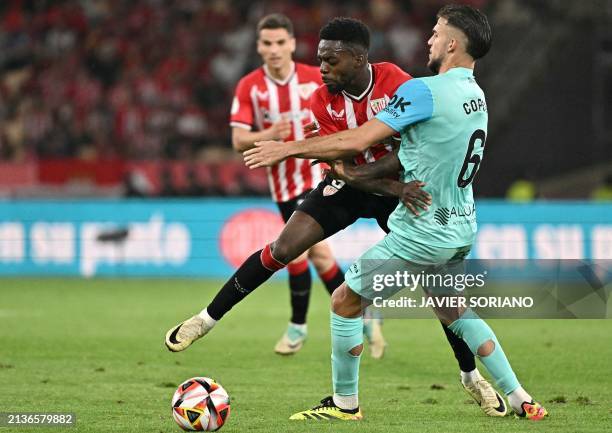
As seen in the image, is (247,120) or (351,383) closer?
(351,383)

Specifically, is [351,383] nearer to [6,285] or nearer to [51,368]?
[51,368]

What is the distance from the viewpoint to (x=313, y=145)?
5469 mm

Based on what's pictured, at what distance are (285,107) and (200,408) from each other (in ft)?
14.0

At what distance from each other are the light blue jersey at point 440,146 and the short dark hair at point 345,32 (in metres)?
0.68

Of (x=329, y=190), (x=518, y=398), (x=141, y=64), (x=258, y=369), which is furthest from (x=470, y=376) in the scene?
(x=141, y=64)

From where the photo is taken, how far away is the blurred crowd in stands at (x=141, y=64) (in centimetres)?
2033

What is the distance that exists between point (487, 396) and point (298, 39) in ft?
52.4

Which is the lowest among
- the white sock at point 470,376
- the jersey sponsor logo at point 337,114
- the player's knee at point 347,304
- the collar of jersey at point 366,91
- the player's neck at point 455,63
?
the white sock at point 470,376

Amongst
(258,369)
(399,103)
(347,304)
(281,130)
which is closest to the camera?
(399,103)

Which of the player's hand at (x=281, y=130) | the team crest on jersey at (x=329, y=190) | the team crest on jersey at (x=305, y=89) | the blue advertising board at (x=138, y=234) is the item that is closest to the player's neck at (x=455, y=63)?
the team crest on jersey at (x=329, y=190)

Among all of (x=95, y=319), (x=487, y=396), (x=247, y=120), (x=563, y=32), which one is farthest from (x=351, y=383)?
(x=563, y=32)

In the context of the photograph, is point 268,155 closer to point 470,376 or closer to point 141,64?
point 470,376

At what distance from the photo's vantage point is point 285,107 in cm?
924

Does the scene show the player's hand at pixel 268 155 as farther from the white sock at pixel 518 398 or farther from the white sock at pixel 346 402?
the white sock at pixel 518 398
